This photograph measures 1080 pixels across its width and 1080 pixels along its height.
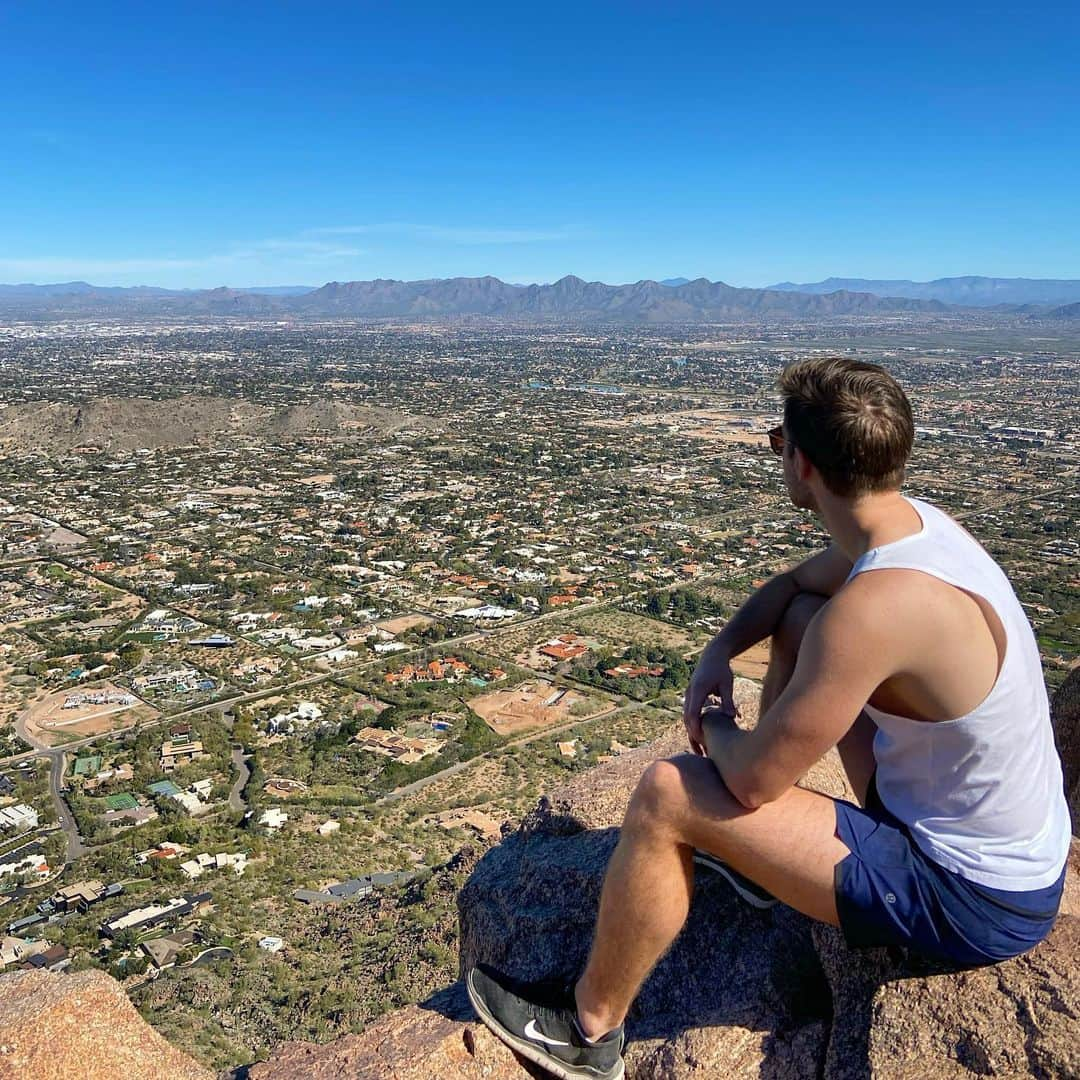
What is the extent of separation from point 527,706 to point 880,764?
20.7 m

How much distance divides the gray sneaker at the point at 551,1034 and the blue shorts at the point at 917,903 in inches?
37.7

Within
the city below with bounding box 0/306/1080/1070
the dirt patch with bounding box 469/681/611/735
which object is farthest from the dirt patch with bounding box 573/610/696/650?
the dirt patch with bounding box 469/681/611/735

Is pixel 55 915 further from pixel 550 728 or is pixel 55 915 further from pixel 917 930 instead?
pixel 917 930

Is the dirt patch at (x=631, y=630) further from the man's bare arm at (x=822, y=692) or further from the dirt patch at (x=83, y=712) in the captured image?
the man's bare arm at (x=822, y=692)

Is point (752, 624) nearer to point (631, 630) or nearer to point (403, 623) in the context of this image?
point (631, 630)

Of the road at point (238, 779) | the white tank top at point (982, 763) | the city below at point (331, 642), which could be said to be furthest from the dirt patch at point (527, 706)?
the white tank top at point (982, 763)

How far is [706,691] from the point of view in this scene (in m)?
3.49

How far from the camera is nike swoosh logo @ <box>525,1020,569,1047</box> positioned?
3191 millimetres

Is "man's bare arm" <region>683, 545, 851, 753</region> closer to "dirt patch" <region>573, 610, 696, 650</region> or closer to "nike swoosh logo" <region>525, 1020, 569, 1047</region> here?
"nike swoosh logo" <region>525, 1020, 569, 1047</region>

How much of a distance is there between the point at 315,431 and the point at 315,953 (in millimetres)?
68239

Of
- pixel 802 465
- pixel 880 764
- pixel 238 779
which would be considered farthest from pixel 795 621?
pixel 238 779

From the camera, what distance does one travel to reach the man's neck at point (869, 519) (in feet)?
8.97

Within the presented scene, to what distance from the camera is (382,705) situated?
2350 centimetres

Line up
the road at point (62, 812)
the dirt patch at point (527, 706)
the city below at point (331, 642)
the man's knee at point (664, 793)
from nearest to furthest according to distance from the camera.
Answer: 1. the man's knee at point (664, 793)
2. the city below at point (331, 642)
3. the road at point (62, 812)
4. the dirt patch at point (527, 706)
